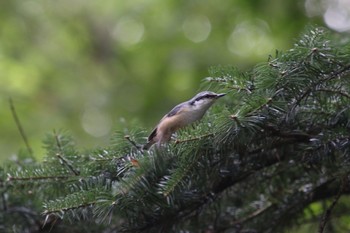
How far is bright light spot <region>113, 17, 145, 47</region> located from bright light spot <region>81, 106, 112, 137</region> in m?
0.72

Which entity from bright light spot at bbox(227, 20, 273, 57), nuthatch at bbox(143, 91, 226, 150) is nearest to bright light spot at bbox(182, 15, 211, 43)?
bright light spot at bbox(227, 20, 273, 57)

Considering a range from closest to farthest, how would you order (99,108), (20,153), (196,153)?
(196,153) < (20,153) < (99,108)

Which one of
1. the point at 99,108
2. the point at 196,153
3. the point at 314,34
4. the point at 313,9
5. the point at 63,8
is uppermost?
the point at 63,8

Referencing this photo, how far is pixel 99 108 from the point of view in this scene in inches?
195

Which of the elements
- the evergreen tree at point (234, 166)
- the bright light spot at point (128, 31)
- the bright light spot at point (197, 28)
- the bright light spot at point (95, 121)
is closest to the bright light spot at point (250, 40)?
the bright light spot at point (197, 28)

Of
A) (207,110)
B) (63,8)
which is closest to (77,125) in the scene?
(63,8)

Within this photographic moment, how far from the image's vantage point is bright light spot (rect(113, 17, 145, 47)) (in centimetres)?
523

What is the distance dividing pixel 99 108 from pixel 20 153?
2.98 m

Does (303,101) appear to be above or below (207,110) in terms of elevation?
below

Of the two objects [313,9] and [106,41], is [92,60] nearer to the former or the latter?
[106,41]

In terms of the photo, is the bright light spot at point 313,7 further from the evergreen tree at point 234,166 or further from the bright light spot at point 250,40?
the evergreen tree at point 234,166

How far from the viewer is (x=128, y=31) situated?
18.2 ft

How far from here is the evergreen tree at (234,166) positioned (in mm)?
1216

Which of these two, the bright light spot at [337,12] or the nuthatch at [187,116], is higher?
the bright light spot at [337,12]
